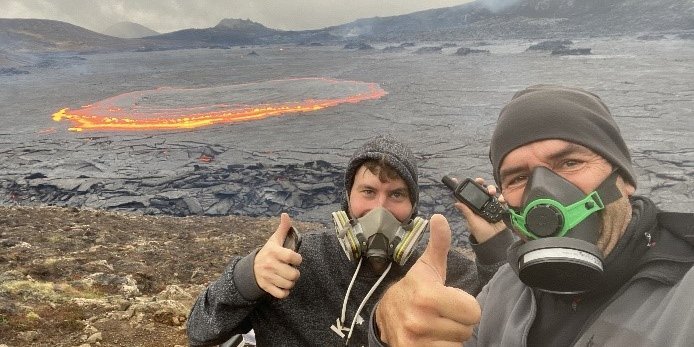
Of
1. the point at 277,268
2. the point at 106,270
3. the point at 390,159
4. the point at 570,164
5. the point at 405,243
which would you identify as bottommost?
the point at 106,270

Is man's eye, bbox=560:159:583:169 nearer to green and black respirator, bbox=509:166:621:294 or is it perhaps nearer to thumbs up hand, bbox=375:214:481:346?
green and black respirator, bbox=509:166:621:294

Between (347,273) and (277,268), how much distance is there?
2.11 ft

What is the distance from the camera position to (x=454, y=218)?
9.59 m

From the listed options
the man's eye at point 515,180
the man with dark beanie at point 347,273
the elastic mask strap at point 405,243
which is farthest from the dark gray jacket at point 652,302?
the man with dark beanie at point 347,273

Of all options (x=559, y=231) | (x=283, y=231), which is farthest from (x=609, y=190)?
(x=283, y=231)

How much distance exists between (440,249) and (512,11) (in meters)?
130

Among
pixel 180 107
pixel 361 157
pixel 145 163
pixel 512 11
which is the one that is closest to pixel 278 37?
pixel 512 11

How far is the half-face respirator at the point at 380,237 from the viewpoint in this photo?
254cm

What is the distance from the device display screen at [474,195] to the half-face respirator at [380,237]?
428 mm

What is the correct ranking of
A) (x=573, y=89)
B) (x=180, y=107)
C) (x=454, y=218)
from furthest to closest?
(x=180, y=107), (x=454, y=218), (x=573, y=89)

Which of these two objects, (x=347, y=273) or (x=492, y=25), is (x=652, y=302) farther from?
(x=492, y=25)

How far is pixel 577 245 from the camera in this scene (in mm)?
1642

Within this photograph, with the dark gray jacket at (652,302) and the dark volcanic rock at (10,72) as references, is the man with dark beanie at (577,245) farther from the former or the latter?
the dark volcanic rock at (10,72)

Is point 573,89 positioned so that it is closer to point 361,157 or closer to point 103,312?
point 361,157
